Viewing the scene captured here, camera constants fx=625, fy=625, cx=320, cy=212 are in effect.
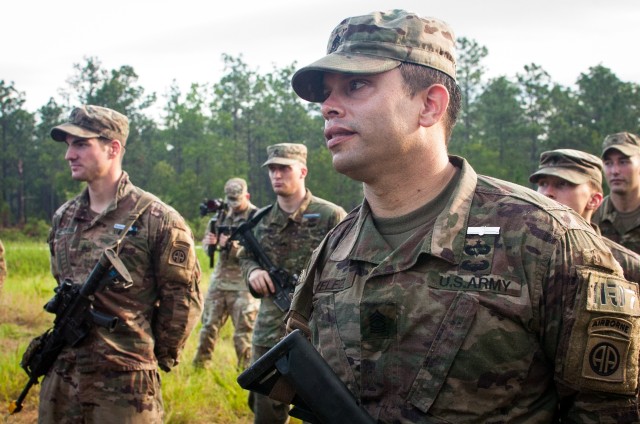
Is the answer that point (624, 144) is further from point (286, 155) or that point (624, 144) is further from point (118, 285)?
point (118, 285)

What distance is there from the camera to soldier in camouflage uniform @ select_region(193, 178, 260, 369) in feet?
24.8

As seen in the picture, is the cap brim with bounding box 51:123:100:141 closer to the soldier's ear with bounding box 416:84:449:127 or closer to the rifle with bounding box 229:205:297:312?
the rifle with bounding box 229:205:297:312

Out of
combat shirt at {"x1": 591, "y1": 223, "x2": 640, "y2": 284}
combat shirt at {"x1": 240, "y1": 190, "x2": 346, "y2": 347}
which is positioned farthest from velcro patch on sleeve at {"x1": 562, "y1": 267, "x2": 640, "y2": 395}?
combat shirt at {"x1": 240, "y1": 190, "x2": 346, "y2": 347}

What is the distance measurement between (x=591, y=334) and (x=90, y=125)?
134 inches

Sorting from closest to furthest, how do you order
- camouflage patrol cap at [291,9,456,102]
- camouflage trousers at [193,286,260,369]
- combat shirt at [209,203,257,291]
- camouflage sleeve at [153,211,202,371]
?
1. camouflage patrol cap at [291,9,456,102]
2. camouflage sleeve at [153,211,202,371]
3. camouflage trousers at [193,286,260,369]
4. combat shirt at [209,203,257,291]

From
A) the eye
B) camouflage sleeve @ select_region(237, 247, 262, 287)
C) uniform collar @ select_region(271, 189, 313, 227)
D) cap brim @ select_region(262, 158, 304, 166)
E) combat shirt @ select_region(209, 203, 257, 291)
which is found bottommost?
combat shirt @ select_region(209, 203, 257, 291)

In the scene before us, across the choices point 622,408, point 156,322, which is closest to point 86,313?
point 156,322

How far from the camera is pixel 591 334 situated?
64.4 inches

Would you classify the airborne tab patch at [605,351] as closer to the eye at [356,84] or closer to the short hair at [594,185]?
the eye at [356,84]

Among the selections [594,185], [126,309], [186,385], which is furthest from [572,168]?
[186,385]

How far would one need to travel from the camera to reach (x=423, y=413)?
5.73 feet

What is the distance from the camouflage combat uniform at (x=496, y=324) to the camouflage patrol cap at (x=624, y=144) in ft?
12.9

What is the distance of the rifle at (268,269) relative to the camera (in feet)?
16.4

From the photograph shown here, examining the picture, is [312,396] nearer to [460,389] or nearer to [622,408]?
[460,389]
